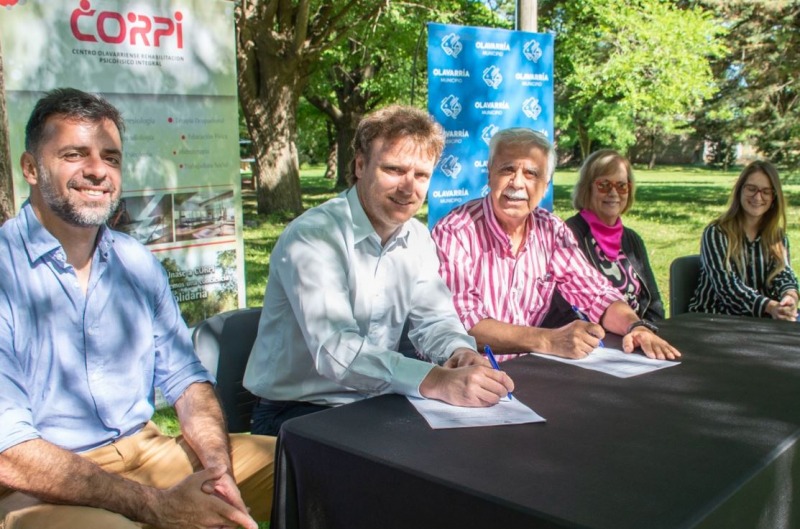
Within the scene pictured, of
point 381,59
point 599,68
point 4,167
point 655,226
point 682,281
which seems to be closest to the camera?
point 4,167

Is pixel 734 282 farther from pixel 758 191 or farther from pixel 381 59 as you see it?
pixel 381 59

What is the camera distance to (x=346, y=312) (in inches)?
93.5

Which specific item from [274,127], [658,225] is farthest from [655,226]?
[274,127]

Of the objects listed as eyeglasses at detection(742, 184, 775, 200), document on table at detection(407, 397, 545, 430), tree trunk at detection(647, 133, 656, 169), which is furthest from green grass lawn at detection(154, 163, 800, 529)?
tree trunk at detection(647, 133, 656, 169)

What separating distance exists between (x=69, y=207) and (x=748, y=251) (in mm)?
3848

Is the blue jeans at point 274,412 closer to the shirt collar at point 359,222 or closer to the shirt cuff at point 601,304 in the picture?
the shirt collar at point 359,222

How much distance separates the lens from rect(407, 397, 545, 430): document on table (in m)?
1.93

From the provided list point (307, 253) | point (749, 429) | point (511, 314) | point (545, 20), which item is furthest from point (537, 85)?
point (545, 20)

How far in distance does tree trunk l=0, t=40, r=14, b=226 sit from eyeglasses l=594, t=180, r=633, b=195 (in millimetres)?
2997

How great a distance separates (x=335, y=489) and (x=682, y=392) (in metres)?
1.12

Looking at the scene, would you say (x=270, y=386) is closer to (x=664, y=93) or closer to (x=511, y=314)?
(x=511, y=314)

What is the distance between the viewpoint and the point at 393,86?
58.0 feet

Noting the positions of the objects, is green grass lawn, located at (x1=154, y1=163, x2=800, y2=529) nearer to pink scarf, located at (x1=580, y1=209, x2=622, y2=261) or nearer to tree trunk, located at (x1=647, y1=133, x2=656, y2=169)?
pink scarf, located at (x1=580, y1=209, x2=622, y2=261)

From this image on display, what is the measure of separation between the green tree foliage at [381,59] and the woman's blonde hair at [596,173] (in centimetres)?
400
